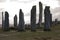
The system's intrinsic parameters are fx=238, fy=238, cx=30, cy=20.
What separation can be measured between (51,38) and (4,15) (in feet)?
39.5

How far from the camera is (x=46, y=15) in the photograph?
96.9ft

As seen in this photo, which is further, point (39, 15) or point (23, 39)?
point (39, 15)

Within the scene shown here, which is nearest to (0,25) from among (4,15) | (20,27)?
(4,15)

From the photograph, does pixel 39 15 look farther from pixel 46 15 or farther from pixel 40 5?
pixel 46 15

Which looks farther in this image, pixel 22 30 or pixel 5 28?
pixel 5 28

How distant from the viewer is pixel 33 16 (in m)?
29.2

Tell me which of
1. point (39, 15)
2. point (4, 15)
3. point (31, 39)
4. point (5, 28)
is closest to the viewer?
point (31, 39)

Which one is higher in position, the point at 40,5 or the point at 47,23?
the point at 40,5

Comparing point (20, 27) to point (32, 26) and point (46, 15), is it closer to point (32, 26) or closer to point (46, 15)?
point (32, 26)

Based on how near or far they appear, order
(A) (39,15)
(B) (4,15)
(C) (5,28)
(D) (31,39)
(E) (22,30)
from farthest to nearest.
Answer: (A) (39,15), (B) (4,15), (C) (5,28), (E) (22,30), (D) (31,39)

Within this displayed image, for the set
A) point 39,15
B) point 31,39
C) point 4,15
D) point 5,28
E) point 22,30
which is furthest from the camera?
point 39,15

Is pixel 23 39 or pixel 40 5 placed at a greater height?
pixel 40 5

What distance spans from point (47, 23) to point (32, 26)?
6.15 ft

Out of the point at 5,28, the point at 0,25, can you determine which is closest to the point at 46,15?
the point at 5,28
